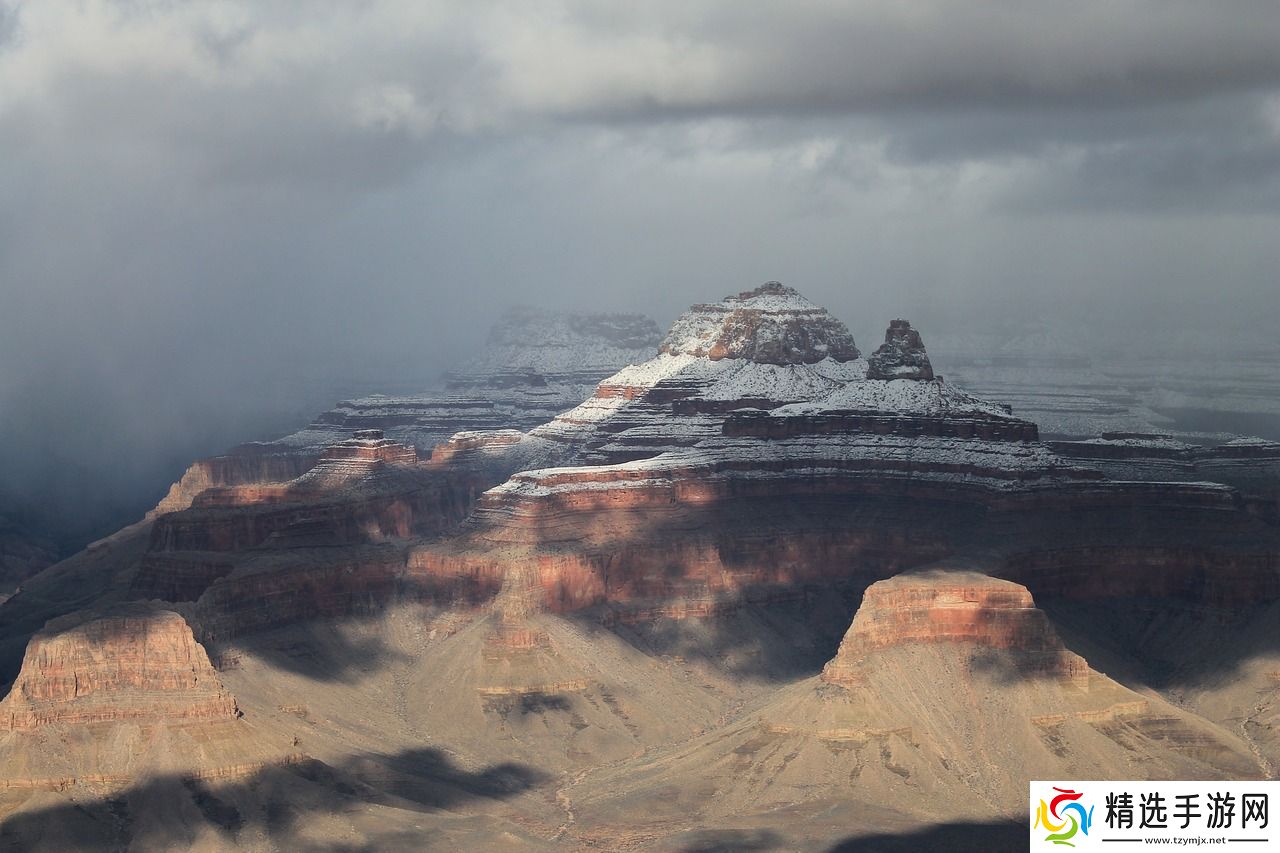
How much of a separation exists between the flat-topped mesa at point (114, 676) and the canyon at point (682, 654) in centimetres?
17

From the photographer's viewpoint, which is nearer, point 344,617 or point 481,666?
point 481,666

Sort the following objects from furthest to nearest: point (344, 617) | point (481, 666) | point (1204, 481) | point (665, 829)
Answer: point (1204, 481), point (344, 617), point (481, 666), point (665, 829)

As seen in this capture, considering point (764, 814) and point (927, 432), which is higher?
point (927, 432)

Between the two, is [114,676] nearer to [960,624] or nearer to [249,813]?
[249,813]

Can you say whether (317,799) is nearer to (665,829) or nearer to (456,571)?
(665,829)

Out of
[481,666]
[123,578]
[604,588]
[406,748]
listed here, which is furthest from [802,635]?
[123,578]

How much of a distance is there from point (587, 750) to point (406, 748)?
33.4ft

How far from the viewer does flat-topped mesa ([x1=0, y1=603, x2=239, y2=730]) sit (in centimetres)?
13188

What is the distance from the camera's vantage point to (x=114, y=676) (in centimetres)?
13412

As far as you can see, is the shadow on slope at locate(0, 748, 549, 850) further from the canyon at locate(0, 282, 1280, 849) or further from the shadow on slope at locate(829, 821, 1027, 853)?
the shadow on slope at locate(829, 821, 1027, 853)

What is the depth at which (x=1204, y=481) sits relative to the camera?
18688 centimetres
